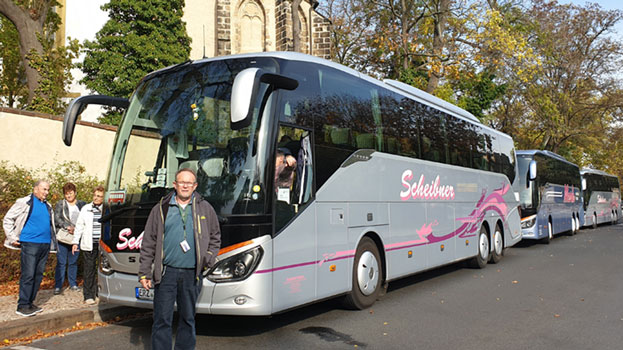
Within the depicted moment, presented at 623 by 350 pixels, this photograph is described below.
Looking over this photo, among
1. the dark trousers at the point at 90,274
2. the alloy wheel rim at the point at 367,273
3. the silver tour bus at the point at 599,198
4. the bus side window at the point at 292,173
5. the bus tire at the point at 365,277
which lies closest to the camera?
the bus side window at the point at 292,173

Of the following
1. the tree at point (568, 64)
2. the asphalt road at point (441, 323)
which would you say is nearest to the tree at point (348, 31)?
the tree at point (568, 64)

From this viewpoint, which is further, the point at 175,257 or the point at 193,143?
the point at 193,143

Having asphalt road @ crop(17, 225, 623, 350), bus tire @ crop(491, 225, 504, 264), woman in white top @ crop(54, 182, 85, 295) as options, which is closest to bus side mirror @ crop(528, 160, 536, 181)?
bus tire @ crop(491, 225, 504, 264)

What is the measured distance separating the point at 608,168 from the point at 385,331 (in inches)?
2757

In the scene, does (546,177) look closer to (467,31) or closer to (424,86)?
(467,31)

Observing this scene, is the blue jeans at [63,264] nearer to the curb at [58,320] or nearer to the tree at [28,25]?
the curb at [58,320]

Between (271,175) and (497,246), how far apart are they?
1025cm

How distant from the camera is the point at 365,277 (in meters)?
8.37

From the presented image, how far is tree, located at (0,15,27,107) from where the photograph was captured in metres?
32.7

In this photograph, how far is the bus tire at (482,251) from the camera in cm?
1353

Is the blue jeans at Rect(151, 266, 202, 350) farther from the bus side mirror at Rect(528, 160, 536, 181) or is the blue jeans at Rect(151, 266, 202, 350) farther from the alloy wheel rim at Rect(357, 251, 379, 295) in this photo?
the bus side mirror at Rect(528, 160, 536, 181)

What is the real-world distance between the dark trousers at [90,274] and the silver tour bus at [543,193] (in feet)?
47.0

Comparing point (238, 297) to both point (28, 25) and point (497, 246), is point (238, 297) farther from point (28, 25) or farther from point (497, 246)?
point (28, 25)

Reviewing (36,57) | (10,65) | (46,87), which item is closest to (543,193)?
(46,87)
